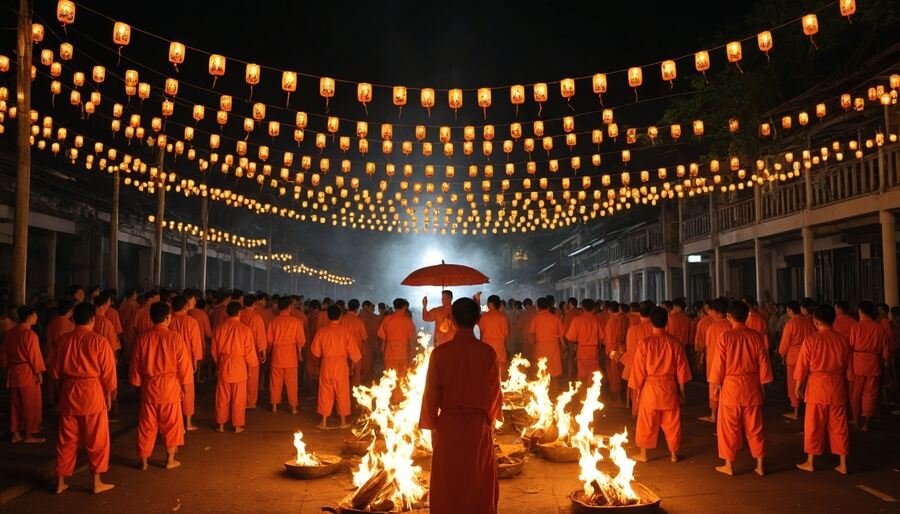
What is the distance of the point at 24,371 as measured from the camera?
8.19 metres

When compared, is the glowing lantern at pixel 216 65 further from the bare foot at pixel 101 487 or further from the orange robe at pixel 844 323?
the orange robe at pixel 844 323

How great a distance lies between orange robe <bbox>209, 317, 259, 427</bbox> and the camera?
9.33m

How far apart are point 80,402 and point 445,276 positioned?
668 centimetres

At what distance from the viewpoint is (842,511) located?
5.91 meters

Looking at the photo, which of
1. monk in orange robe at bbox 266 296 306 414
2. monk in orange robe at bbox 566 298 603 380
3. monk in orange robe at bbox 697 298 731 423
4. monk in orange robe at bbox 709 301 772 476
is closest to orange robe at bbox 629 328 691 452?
monk in orange robe at bbox 709 301 772 476

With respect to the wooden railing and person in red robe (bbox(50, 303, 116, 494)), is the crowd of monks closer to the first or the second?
person in red robe (bbox(50, 303, 116, 494))

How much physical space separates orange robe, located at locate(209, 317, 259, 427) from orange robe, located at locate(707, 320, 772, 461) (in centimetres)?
636

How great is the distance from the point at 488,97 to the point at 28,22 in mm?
8355

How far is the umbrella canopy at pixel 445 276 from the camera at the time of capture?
11.7 meters

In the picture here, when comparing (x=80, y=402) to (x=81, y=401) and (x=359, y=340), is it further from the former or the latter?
(x=359, y=340)

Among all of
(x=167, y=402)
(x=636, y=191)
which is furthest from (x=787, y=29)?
(x=167, y=402)

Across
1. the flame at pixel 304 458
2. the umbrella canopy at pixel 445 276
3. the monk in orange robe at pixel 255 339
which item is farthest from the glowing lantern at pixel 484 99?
the flame at pixel 304 458

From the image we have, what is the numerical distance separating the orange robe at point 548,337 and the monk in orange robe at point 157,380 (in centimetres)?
811

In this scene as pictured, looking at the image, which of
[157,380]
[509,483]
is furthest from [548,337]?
[157,380]
